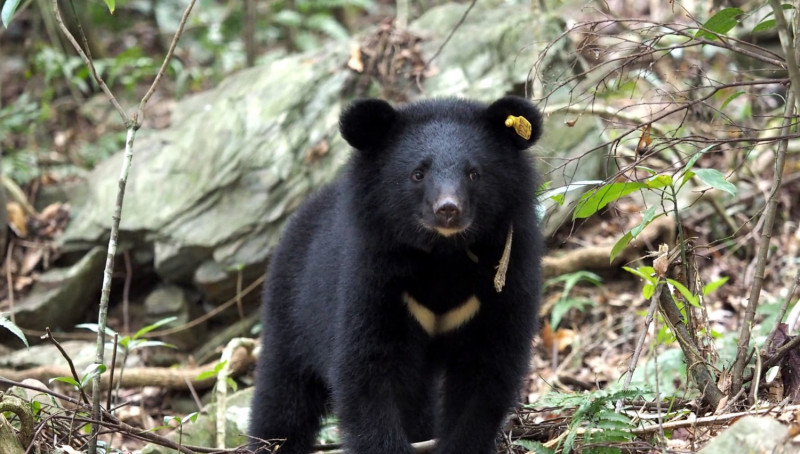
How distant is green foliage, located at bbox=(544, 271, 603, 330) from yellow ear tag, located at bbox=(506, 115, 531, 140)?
3038mm

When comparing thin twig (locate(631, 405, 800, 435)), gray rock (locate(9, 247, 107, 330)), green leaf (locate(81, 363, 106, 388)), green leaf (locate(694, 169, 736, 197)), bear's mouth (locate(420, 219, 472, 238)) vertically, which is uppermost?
gray rock (locate(9, 247, 107, 330))

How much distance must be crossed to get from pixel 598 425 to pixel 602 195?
0.93m

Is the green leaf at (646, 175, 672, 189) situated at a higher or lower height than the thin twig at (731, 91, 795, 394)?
higher

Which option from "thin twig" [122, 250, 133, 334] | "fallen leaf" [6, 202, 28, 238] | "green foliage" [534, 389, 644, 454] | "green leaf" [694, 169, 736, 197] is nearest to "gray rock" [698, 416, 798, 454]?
"green foliage" [534, 389, 644, 454]

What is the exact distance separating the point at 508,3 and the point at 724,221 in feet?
10.5

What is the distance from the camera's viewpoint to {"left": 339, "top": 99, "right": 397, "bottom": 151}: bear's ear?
12.8 ft

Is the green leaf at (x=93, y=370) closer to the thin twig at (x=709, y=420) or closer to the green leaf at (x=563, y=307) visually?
the thin twig at (x=709, y=420)

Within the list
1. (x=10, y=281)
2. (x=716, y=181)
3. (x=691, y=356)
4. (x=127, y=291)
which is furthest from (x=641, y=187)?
(x=10, y=281)

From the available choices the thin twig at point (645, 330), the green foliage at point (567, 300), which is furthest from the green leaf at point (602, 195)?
the green foliage at point (567, 300)

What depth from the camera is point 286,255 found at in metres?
5.12

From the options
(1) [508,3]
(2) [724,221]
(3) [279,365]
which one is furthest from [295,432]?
(1) [508,3]

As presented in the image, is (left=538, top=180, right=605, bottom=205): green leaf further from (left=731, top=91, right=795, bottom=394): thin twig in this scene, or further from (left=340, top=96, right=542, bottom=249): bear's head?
(left=731, top=91, right=795, bottom=394): thin twig

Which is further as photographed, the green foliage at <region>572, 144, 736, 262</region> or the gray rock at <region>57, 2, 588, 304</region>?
the gray rock at <region>57, 2, 588, 304</region>

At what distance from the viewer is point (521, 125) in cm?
388
